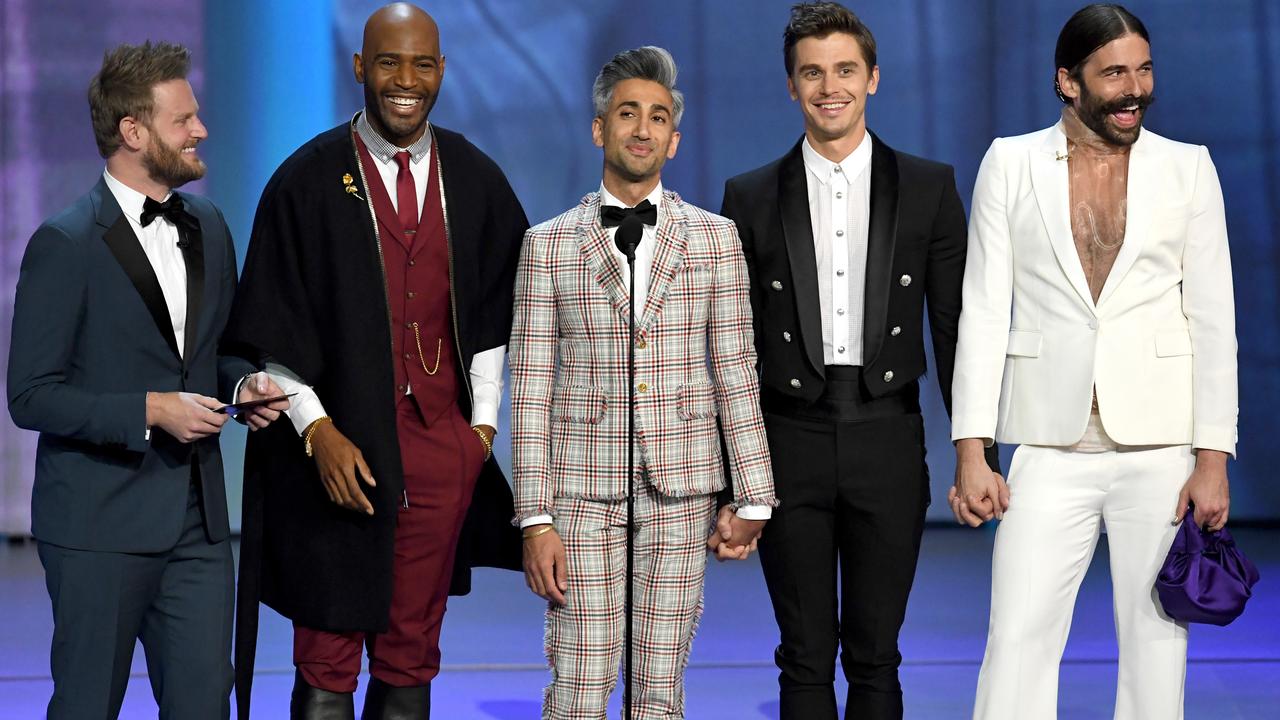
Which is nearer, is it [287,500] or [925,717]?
[287,500]

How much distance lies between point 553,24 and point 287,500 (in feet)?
15.2

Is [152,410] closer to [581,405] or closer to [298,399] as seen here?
[298,399]

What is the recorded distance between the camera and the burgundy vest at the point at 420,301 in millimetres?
3102

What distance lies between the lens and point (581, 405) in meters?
3.05

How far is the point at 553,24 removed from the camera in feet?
23.9

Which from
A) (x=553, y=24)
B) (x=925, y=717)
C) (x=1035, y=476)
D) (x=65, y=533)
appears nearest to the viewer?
(x=65, y=533)

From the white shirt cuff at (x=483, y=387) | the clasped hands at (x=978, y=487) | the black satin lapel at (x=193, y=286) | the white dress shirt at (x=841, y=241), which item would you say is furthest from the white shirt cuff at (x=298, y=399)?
the clasped hands at (x=978, y=487)

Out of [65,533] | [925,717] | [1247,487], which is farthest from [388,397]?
[1247,487]

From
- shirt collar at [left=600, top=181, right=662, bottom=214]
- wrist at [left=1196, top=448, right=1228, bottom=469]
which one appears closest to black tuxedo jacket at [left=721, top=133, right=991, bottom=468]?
shirt collar at [left=600, top=181, right=662, bottom=214]

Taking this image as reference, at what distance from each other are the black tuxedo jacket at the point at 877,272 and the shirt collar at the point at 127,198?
132 cm

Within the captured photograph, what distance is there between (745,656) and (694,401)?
2214 mm

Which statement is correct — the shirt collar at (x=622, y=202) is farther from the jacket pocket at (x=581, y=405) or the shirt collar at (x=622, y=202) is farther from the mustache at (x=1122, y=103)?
the mustache at (x=1122, y=103)

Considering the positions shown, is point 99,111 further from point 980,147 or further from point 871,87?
point 980,147

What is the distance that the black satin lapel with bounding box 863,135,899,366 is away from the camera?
10.3 feet
